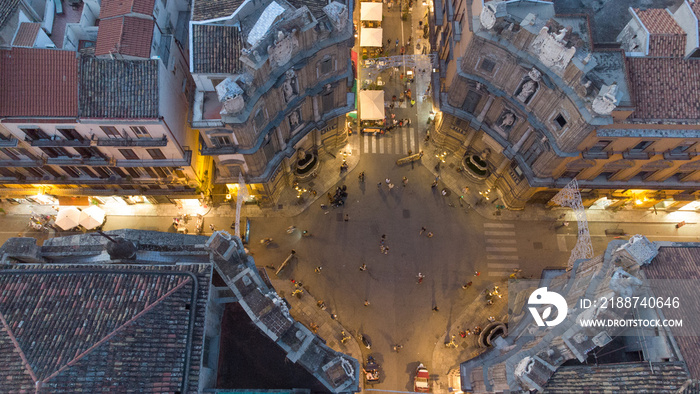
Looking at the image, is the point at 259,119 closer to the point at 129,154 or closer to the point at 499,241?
the point at 129,154

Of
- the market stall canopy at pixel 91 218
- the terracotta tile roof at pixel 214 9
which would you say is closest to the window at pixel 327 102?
the terracotta tile roof at pixel 214 9

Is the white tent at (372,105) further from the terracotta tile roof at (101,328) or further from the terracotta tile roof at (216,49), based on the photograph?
the terracotta tile roof at (101,328)

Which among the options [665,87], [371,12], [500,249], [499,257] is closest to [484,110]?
[665,87]

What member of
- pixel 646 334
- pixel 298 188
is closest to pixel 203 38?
pixel 298 188

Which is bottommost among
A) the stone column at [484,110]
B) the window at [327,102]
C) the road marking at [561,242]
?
the road marking at [561,242]

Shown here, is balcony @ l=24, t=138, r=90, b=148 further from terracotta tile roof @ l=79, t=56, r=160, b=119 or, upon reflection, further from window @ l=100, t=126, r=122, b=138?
terracotta tile roof @ l=79, t=56, r=160, b=119

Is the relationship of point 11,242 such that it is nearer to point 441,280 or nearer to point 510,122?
point 441,280
